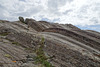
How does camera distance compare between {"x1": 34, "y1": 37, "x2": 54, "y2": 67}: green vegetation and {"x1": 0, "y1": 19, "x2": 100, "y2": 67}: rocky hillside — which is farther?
{"x1": 34, "y1": 37, "x2": 54, "y2": 67}: green vegetation

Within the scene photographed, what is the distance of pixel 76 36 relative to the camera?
70.4ft

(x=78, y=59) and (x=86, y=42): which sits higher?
(x=86, y=42)

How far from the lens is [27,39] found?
67.3 ft

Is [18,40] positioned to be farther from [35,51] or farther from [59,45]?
[59,45]

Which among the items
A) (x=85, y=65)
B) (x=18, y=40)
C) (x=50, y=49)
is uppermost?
(x=18, y=40)

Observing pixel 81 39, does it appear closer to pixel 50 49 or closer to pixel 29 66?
pixel 50 49

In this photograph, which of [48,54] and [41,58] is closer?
[41,58]

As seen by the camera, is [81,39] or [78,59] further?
[81,39]

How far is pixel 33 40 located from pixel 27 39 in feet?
7.06

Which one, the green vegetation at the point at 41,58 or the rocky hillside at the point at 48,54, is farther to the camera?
the green vegetation at the point at 41,58

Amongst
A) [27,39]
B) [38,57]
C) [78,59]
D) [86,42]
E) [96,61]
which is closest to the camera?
[96,61]

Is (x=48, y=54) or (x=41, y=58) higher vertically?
(x=48, y=54)

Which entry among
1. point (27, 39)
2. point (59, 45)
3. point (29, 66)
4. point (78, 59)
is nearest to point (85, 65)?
point (78, 59)

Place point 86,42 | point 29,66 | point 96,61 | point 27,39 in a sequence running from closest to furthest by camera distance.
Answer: point 29,66 → point 96,61 → point 86,42 → point 27,39
